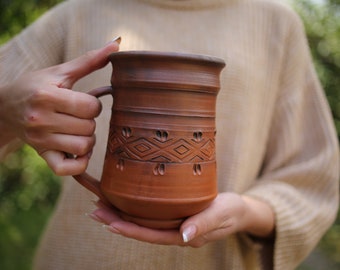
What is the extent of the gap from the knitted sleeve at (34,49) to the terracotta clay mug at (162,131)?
482 millimetres

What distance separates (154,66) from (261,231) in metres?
0.63

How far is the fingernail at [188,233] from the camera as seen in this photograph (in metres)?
0.89

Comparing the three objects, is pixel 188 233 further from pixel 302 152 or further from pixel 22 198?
pixel 22 198

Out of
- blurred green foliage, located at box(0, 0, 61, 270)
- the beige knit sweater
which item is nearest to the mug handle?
the beige knit sweater

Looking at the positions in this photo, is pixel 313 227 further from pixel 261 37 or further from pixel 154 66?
pixel 154 66

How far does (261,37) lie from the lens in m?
1.37

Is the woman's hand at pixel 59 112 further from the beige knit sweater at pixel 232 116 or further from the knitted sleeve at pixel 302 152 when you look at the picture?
the knitted sleeve at pixel 302 152

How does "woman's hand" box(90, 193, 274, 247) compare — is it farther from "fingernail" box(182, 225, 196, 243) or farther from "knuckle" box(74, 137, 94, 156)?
"knuckle" box(74, 137, 94, 156)

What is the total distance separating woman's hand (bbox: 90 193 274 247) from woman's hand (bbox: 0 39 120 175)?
132mm

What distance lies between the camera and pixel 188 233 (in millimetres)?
897

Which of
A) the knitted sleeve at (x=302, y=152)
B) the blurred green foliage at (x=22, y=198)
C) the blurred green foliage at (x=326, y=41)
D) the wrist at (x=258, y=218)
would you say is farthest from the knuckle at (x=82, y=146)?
the blurred green foliage at (x=326, y=41)

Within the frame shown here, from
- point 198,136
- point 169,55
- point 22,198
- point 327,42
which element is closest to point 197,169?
point 198,136

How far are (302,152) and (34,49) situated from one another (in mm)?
864

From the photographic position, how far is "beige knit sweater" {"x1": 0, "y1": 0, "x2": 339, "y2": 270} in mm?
1271
